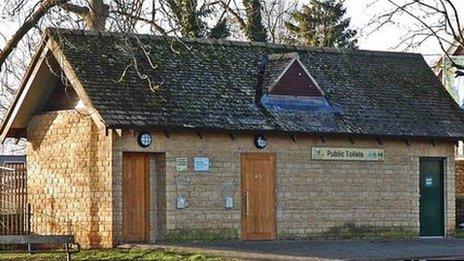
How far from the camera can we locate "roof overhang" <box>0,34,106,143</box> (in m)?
32.2

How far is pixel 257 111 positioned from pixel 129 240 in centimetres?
513

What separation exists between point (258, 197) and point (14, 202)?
24.4 ft

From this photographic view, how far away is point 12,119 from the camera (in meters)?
35.6

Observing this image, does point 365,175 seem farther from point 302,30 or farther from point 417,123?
point 302,30

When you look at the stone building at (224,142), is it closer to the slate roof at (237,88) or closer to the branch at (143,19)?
the slate roof at (237,88)

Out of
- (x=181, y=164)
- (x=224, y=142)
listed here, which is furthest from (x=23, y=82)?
(x=224, y=142)

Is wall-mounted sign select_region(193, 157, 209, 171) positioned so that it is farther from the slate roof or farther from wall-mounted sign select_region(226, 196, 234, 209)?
wall-mounted sign select_region(226, 196, 234, 209)

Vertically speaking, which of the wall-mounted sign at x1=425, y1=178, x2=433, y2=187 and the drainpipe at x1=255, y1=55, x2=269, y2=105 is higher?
the drainpipe at x1=255, y1=55, x2=269, y2=105

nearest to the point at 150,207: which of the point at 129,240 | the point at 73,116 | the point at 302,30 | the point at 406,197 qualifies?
the point at 129,240

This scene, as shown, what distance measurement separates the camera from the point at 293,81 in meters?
35.2

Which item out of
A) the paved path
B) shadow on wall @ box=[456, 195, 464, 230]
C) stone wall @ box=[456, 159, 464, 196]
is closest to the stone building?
the paved path

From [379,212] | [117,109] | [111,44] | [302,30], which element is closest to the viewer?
[117,109]

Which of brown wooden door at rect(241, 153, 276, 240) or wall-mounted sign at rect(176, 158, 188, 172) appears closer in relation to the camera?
wall-mounted sign at rect(176, 158, 188, 172)

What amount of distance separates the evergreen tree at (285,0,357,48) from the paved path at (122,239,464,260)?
2698cm
